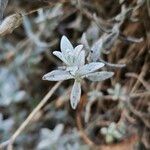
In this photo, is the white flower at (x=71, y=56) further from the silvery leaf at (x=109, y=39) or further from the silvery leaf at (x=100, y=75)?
the silvery leaf at (x=109, y=39)

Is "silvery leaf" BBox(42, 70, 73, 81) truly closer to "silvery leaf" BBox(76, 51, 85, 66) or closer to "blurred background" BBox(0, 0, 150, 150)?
"silvery leaf" BBox(76, 51, 85, 66)

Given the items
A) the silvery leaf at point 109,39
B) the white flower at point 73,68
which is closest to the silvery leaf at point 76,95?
the white flower at point 73,68

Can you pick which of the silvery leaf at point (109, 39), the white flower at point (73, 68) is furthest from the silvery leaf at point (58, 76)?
the silvery leaf at point (109, 39)

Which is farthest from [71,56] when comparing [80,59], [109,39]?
[109,39]

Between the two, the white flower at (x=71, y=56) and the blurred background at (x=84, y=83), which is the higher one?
the white flower at (x=71, y=56)

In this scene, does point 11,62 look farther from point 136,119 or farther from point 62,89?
point 136,119

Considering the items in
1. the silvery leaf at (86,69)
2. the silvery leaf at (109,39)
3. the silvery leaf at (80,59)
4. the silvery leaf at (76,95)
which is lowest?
the silvery leaf at (109,39)

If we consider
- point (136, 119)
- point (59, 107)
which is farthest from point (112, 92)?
point (59, 107)

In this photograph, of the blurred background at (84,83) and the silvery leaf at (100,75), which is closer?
the silvery leaf at (100,75)

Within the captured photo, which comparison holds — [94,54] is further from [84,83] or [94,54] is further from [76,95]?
[84,83]
